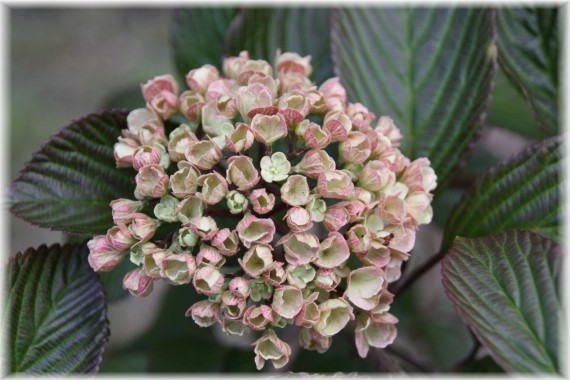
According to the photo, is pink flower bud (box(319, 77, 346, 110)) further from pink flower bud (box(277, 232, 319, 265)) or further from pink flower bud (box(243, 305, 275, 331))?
pink flower bud (box(243, 305, 275, 331))

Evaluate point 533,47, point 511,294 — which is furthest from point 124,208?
point 533,47

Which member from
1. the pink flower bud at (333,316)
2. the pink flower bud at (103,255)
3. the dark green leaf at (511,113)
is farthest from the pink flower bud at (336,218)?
the dark green leaf at (511,113)

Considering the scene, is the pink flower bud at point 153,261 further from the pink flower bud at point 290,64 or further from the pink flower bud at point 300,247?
the pink flower bud at point 290,64

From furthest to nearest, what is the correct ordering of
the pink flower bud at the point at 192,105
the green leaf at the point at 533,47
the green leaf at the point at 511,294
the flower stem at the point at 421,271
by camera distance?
the green leaf at the point at 533,47 → the flower stem at the point at 421,271 → the pink flower bud at the point at 192,105 → the green leaf at the point at 511,294

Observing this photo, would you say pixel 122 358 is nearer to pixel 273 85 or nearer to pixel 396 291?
pixel 396 291

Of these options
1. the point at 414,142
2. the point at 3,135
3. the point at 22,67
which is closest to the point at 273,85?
the point at 414,142

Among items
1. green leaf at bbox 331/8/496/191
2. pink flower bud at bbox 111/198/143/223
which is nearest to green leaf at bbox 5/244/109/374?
pink flower bud at bbox 111/198/143/223

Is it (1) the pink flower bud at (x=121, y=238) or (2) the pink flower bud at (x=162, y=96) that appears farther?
(2) the pink flower bud at (x=162, y=96)
